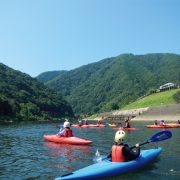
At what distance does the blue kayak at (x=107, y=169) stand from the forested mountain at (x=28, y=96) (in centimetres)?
9413

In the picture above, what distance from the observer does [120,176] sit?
16.7 meters

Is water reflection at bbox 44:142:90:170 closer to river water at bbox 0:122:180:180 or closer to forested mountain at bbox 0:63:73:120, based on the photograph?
river water at bbox 0:122:180:180

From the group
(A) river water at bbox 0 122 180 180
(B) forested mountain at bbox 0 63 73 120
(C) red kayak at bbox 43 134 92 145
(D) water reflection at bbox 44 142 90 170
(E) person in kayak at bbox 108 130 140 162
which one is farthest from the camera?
(B) forested mountain at bbox 0 63 73 120

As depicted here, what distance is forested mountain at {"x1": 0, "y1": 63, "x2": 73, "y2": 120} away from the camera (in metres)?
128

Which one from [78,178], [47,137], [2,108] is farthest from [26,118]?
[78,178]

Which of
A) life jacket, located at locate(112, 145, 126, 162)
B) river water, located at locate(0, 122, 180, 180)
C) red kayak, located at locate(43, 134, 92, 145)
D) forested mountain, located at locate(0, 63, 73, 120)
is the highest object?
forested mountain, located at locate(0, 63, 73, 120)

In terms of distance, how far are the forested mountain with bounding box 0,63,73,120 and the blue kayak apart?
94.1 meters

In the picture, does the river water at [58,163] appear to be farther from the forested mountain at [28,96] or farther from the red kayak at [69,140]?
the forested mountain at [28,96]

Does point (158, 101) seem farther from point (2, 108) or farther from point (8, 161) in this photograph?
point (8, 161)

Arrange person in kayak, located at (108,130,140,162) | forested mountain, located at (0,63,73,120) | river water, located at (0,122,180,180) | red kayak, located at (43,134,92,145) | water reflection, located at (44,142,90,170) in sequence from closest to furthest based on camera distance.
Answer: river water, located at (0,122,180,180)
person in kayak, located at (108,130,140,162)
water reflection, located at (44,142,90,170)
red kayak, located at (43,134,92,145)
forested mountain, located at (0,63,73,120)

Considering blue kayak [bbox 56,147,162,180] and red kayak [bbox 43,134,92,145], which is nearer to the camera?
blue kayak [bbox 56,147,162,180]

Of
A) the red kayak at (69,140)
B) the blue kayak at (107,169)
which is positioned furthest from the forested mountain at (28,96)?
the blue kayak at (107,169)

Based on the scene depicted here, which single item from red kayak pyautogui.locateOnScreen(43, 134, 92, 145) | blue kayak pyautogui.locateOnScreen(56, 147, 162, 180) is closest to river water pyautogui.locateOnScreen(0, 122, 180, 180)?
blue kayak pyautogui.locateOnScreen(56, 147, 162, 180)

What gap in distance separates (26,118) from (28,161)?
9208cm
